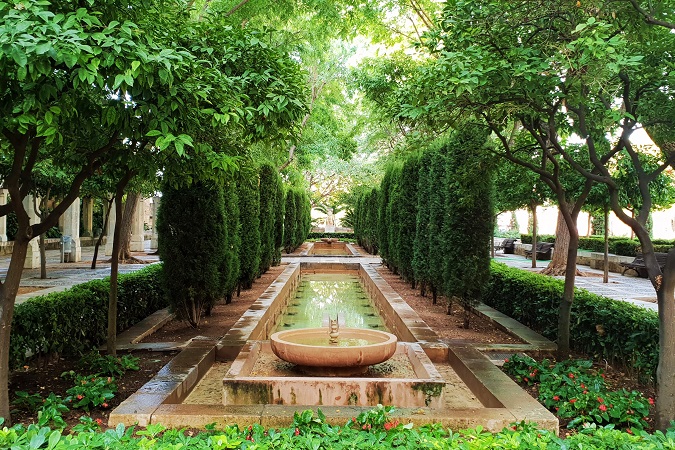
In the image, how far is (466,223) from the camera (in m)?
9.00

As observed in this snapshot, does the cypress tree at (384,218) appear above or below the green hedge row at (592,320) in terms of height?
above

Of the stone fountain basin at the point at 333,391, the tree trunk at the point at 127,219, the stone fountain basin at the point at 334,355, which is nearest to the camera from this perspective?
the stone fountain basin at the point at 333,391

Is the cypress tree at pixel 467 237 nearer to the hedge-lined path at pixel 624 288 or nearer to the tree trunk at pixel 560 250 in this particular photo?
the hedge-lined path at pixel 624 288

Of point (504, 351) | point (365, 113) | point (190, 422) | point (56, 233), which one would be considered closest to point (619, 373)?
point (504, 351)

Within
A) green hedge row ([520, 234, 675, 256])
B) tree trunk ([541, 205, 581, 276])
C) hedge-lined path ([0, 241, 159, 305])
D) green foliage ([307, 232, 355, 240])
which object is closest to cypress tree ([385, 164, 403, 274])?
tree trunk ([541, 205, 581, 276])

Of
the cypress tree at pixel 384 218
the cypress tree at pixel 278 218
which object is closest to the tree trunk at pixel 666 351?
the cypress tree at pixel 384 218

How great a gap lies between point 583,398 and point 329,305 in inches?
327

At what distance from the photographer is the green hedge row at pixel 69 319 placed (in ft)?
18.0

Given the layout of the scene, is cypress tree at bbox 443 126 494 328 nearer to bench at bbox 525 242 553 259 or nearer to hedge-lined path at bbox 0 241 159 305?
hedge-lined path at bbox 0 241 159 305

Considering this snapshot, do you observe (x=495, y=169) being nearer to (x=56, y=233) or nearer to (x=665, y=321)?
(x=665, y=321)

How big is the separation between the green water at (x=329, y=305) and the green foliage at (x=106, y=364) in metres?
2.86

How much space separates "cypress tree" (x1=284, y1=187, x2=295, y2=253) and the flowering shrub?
19.7 meters

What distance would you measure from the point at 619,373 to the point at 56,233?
31504mm

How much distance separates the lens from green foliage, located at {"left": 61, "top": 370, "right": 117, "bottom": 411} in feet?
15.2
